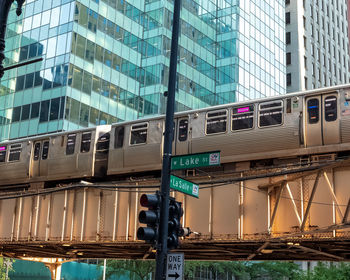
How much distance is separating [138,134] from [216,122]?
352 cm

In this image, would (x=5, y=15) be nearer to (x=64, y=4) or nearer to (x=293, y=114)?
(x=293, y=114)

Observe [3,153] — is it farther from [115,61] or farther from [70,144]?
[115,61]

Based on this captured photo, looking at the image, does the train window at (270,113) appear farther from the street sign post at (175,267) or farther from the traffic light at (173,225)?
the street sign post at (175,267)

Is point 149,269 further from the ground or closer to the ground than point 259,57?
closer to the ground

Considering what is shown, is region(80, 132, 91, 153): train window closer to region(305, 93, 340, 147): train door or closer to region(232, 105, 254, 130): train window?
region(232, 105, 254, 130): train window

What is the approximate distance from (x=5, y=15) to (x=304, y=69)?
2982 inches

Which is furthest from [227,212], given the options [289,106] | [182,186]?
[182,186]

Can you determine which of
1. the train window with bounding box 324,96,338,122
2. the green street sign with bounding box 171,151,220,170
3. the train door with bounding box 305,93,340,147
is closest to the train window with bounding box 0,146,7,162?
the train door with bounding box 305,93,340,147

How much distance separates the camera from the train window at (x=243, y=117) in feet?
59.6

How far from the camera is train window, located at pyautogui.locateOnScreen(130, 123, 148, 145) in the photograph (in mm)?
20703

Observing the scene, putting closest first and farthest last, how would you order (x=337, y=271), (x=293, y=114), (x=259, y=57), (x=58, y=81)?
(x=293, y=114)
(x=337, y=271)
(x=58, y=81)
(x=259, y=57)

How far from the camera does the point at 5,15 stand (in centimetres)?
997

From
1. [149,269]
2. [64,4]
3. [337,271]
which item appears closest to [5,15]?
[337,271]

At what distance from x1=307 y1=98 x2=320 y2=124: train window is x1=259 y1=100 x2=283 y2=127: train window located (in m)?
0.96
